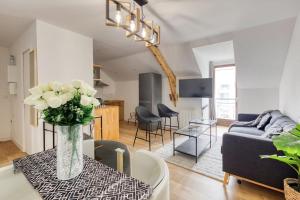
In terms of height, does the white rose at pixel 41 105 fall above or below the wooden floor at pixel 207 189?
above

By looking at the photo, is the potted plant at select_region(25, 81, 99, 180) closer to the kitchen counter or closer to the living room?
the living room

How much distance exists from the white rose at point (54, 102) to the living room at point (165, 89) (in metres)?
0.01

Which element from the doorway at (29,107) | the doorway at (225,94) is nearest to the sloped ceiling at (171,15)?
the doorway at (29,107)

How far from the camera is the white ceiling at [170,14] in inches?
84.3

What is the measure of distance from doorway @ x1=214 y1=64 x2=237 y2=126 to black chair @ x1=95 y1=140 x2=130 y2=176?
4822mm

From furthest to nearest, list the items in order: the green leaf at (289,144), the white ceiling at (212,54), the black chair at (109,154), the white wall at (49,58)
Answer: the white ceiling at (212,54)
the white wall at (49,58)
the green leaf at (289,144)
the black chair at (109,154)

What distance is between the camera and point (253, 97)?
4.29 metres

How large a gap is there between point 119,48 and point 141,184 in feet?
13.5

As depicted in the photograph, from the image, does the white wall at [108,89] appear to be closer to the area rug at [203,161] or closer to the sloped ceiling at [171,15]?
the sloped ceiling at [171,15]

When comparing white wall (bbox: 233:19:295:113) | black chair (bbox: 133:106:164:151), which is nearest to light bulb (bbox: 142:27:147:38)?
black chair (bbox: 133:106:164:151)

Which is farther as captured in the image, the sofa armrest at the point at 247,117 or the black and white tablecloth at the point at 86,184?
the sofa armrest at the point at 247,117

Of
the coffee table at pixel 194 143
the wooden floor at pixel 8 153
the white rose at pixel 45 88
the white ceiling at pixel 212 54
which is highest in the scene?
the white ceiling at pixel 212 54

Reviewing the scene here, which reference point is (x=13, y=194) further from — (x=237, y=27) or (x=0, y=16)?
(x=237, y=27)

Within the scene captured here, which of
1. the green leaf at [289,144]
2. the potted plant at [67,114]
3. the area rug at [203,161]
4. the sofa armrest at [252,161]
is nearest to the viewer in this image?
the potted plant at [67,114]
